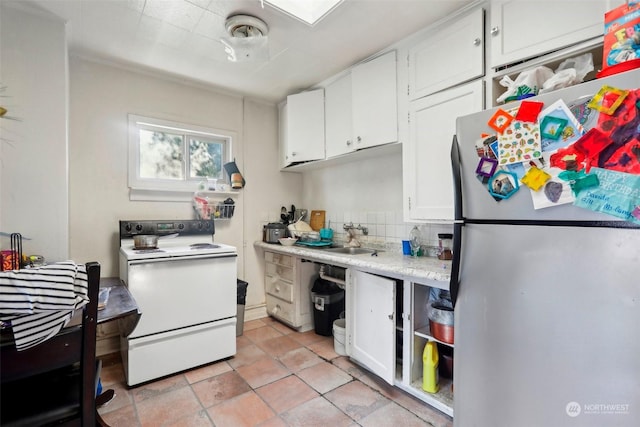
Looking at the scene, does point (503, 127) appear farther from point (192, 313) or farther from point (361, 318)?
point (192, 313)

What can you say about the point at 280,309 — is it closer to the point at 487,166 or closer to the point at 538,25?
the point at 487,166

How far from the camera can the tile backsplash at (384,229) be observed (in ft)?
7.41

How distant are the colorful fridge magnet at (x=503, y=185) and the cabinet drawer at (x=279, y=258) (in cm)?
198

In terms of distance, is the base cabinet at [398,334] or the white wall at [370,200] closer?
the base cabinet at [398,334]

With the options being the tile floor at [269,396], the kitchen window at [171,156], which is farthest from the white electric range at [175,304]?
the kitchen window at [171,156]

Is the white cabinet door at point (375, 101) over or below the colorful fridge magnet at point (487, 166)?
over

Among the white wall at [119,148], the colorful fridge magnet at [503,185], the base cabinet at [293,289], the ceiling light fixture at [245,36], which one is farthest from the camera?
the base cabinet at [293,289]

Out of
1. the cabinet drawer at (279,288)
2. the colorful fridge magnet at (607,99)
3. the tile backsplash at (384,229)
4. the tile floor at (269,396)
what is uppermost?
the colorful fridge magnet at (607,99)

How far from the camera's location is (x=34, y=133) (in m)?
1.76

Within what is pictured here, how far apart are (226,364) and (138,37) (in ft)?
8.17

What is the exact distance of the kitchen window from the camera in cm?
257

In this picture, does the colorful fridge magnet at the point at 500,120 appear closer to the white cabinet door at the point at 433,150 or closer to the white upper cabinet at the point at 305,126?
the white cabinet door at the point at 433,150

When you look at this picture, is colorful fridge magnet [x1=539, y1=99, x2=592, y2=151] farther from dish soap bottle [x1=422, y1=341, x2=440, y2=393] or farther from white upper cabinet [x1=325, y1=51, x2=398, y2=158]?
dish soap bottle [x1=422, y1=341, x2=440, y2=393]

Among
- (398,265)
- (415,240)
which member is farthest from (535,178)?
(415,240)
